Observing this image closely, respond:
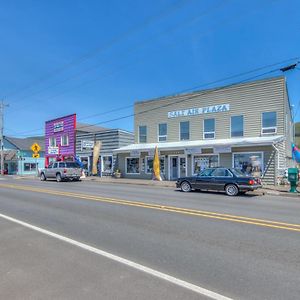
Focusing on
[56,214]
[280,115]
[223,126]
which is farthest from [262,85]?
[56,214]

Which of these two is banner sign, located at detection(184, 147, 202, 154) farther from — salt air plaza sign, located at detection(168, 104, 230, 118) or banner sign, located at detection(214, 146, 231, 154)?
salt air plaza sign, located at detection(168, 104, 230, 118)

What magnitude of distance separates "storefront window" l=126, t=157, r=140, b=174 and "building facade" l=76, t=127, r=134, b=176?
2.00 m

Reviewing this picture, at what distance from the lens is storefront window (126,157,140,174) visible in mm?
27180

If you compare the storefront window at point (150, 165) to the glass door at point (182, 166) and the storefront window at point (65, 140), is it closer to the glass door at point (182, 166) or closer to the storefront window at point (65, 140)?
the glass door at point (182, 166)

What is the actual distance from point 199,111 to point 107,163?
11740 mm

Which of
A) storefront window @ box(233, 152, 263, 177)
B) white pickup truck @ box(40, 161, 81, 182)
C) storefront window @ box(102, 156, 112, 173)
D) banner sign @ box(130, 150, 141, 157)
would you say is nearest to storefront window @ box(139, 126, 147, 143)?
banner sign @ box(130, 150, 141, 157)

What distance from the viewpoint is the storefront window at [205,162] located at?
889 inches

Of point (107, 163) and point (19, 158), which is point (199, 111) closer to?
point (107, 163)

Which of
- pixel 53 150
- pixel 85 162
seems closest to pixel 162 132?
pixel 85 162

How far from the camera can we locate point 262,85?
21.4m

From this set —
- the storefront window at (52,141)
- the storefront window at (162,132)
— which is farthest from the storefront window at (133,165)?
the storefront window at (52,141)

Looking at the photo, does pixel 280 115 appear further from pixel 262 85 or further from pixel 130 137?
pixel 130 137

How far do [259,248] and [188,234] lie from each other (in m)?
1.60

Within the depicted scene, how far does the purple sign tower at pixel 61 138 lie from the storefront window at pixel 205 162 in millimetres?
16324
